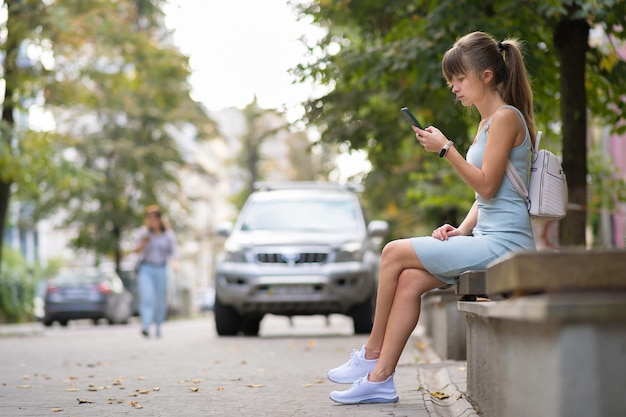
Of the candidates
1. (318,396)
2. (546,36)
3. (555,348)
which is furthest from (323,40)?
(555,348)

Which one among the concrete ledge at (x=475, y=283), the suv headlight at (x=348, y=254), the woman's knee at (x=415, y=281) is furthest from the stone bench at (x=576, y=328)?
the suv headlight at (x=348, y=254)

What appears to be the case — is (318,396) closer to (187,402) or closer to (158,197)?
(187,402)

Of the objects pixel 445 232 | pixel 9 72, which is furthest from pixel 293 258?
pixel 9 72

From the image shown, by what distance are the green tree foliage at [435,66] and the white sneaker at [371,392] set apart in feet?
16.3

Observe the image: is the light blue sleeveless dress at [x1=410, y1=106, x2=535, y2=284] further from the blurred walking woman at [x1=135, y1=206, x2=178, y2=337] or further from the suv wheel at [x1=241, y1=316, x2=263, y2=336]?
the blurred walking woman at [x1=135, y1=206, x2=178, y2=337]

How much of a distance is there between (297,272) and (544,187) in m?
9.05

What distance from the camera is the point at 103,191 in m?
40.0

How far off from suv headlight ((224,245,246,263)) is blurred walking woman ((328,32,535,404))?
340 inches

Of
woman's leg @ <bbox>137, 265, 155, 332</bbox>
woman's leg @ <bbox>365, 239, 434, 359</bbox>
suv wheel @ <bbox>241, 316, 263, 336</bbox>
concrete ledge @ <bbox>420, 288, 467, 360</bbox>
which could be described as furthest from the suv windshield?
woman's leg @ <bbox>365, 239, 434, 359</bbox>

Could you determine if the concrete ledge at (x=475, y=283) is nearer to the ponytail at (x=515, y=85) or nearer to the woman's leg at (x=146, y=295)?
the ponytail at (x=515, y=85)

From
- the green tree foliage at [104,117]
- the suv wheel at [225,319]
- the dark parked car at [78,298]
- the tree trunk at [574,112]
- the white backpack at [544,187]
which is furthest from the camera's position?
the dark parked car at [78,298]

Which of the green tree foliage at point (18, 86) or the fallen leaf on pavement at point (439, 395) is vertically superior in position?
the green tree foliage at point (18, 86)

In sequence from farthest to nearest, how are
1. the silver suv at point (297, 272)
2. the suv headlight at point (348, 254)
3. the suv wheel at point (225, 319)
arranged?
the suv wheel at point (225, 319)
the suv headlight at point (348, 254)
the silver suv at point (297, 272)

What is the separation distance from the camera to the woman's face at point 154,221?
1722cm
